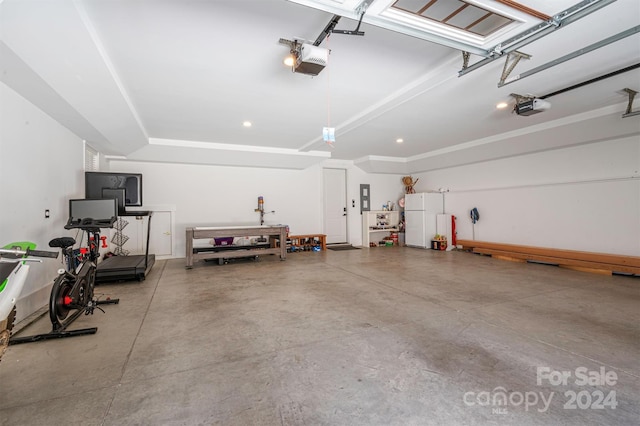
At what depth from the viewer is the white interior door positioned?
880cm

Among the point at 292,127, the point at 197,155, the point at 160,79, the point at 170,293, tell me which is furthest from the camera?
the point at 197,155

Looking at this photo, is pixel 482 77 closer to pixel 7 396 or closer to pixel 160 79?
pixel 160 79

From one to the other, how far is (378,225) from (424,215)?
1517 millimetres

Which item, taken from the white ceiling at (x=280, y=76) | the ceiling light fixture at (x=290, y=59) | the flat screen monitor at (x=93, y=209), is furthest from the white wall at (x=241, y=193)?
the ceiling light fixture at (x=290, y=59)

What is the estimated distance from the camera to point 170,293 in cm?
398

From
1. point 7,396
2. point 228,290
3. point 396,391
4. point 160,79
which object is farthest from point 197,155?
point 396,391

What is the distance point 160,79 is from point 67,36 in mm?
1112

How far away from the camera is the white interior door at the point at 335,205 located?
347 inches

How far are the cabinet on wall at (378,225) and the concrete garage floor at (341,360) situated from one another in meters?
4.87

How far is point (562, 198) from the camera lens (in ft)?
19.3

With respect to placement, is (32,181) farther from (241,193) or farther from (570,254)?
(570,254)

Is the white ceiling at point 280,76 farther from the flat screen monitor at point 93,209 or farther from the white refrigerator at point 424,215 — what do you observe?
the white refrigerator at point 424,215

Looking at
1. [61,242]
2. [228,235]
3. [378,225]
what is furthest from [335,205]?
[61,242]

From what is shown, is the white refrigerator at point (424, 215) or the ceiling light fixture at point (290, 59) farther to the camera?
the white refrigerator at point (424, 215)
